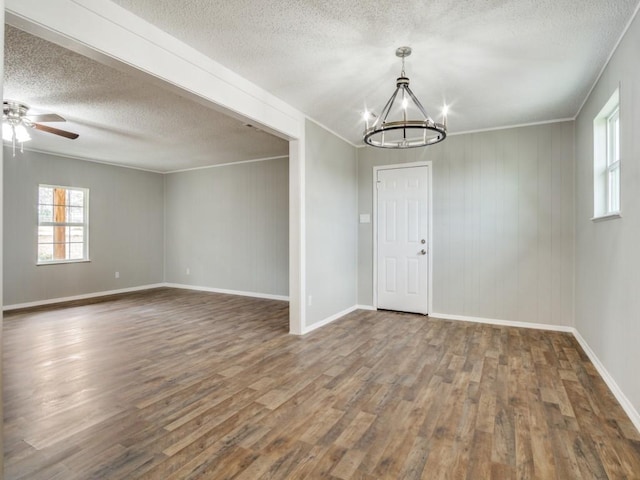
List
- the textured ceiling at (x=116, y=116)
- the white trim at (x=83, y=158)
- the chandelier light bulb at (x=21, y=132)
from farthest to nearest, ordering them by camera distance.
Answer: the white trim at (x=83, y=158), the chandelier light bulb at (x=21, y=132), the textured ceiling at (x=116, y=116)

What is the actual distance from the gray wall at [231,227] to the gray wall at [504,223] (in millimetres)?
2669

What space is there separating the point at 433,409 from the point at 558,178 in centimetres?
352

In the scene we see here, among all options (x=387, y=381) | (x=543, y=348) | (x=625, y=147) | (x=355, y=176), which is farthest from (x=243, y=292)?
(x=625, y=147)

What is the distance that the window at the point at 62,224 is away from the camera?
6227 millimetres

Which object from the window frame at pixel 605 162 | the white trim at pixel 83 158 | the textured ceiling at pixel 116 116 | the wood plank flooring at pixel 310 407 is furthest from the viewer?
the white trim at pixel 83 158

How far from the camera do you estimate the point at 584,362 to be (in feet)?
11.0

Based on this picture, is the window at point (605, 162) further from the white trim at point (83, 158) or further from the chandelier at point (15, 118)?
the white trim at point (83, 158)

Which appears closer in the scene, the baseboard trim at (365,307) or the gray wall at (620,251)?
the gray wall at (620,251)

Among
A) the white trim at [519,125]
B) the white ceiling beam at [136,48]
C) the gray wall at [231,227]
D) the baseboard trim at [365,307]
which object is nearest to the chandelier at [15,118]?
the white ceiling beam at [136,48]

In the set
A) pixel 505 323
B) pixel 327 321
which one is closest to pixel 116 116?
pixel 327 321

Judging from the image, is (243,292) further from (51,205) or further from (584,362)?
(584,362)

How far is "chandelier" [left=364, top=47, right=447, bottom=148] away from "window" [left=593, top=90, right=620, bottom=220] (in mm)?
1423

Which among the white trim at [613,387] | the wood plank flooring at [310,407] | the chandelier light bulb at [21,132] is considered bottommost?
the wood plank flooring at [310,407]

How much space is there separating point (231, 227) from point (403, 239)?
364 cm
